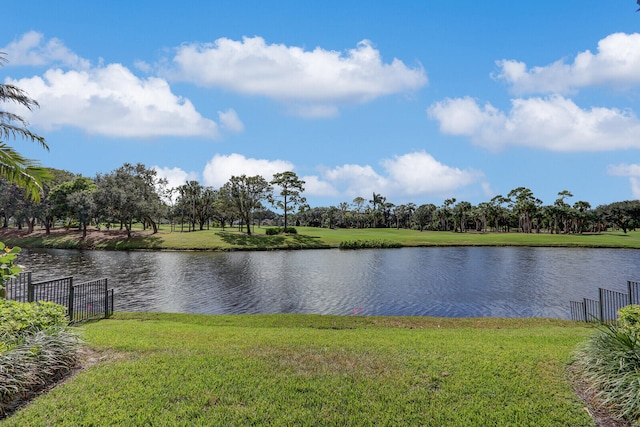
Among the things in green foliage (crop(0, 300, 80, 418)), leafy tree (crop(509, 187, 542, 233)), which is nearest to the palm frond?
green foliage (crop(0, 300, 80, 418))

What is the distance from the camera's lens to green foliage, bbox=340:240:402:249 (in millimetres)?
57469

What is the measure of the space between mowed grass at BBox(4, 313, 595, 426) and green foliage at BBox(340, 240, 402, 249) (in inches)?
1916

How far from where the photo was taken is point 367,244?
191ft

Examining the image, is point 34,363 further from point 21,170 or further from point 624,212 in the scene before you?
point 624,212

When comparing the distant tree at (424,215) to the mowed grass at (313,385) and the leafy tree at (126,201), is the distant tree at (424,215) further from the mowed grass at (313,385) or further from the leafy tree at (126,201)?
the mowed grass at (313,385)

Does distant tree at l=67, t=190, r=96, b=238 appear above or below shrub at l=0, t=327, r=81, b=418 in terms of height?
above

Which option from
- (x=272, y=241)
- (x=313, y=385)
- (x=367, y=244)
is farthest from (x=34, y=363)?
(x=367, y=244)

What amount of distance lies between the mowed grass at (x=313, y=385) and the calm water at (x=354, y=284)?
981cm

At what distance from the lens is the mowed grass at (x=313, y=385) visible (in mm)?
4988

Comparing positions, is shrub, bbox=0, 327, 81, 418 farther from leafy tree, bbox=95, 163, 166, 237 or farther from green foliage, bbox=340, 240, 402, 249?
leafy tree, bbox=95, 163, 166, 237

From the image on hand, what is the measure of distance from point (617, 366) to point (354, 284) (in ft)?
63.8

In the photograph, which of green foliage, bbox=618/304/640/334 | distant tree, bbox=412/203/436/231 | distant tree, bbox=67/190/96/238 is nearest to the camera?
green foliage, bbox=618/304/640/334

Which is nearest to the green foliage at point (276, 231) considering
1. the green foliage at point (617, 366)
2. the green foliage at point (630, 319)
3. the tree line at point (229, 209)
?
the tree line at point (229, 209)

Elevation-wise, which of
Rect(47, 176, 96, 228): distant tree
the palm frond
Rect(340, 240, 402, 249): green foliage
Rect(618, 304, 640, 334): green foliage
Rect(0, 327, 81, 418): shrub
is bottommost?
Rect(340, 240, 402, 249): green foliage
